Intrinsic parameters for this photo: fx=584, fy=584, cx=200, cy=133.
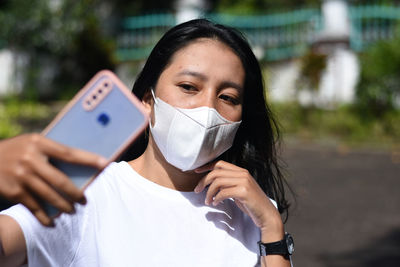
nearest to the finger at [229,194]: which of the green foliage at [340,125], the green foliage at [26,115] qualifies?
the green foliage at [26,115]

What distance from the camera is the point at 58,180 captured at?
0.91 metres

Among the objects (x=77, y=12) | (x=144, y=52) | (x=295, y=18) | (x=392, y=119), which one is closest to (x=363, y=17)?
(x=295, y=18)

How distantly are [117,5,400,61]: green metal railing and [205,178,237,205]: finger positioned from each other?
10505 mm

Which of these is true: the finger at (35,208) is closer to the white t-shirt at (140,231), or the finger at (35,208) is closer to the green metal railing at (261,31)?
the white t-shirt at (140,231)

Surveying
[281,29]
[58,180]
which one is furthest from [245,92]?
[281,29]

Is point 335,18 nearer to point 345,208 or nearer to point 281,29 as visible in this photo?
point 281,29

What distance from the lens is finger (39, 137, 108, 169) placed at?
0.91m

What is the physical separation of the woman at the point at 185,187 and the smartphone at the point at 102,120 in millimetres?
449

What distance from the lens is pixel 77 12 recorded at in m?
10.6

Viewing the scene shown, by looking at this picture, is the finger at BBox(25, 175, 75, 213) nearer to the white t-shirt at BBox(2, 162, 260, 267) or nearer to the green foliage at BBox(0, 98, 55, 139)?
the white t-shirt at BBox(2, 162, 260, 267)

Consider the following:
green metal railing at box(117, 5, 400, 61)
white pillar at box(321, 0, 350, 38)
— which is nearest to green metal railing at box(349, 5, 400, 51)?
green metal railing at box(117, 5, 400, 61)

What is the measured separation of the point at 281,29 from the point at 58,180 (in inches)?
499

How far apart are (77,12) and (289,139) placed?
4480 mm

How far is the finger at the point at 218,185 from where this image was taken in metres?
1.65
